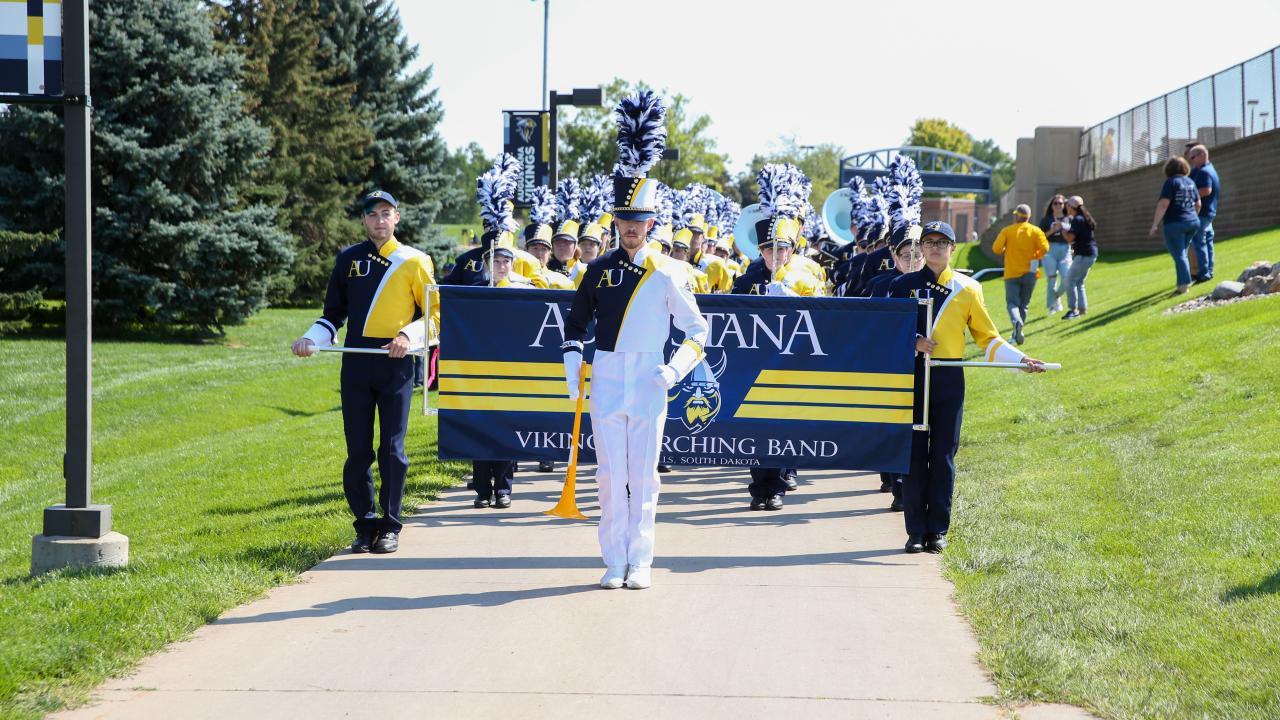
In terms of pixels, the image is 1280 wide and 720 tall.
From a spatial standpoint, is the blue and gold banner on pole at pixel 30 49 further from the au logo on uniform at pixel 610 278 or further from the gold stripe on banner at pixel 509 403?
the au logo on uniform at pixel 610 278

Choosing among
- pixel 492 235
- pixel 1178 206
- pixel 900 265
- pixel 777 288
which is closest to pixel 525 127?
pixel 1178 206

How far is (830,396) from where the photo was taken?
28.8 feet

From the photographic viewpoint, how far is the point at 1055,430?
40.3 feet

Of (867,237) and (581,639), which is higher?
(867,237)

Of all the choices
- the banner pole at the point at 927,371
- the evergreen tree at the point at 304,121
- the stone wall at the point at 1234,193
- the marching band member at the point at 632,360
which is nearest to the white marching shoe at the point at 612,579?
the marching band member at the point at 632,360

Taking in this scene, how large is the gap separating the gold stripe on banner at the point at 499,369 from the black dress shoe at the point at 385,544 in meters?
1.27

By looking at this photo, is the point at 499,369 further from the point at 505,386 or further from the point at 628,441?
the point at 628,441

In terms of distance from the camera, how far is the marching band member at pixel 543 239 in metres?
12.2

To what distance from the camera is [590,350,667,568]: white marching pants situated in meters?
7.26

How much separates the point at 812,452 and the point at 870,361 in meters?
0.72

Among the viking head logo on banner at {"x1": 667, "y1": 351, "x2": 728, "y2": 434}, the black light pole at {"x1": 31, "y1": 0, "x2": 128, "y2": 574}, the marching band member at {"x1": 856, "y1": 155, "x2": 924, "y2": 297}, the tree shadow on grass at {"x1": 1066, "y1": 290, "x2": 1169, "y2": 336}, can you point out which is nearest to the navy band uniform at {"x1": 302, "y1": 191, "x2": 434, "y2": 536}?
the black light pole at {"x1": 31, "y1": 0, "x2": 128, "y2": 574}

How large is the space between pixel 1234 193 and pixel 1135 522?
2142 cm

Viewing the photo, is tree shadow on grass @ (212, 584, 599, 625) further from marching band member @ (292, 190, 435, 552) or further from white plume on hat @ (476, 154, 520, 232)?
white plume on hat @ (476, 154, 520, 232)

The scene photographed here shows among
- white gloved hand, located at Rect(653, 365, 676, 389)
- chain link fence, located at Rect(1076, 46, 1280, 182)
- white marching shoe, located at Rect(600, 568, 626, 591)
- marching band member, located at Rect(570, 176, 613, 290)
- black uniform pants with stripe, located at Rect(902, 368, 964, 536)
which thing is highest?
chain link fence, located at Rect(1076, 46, 1280, 182)
